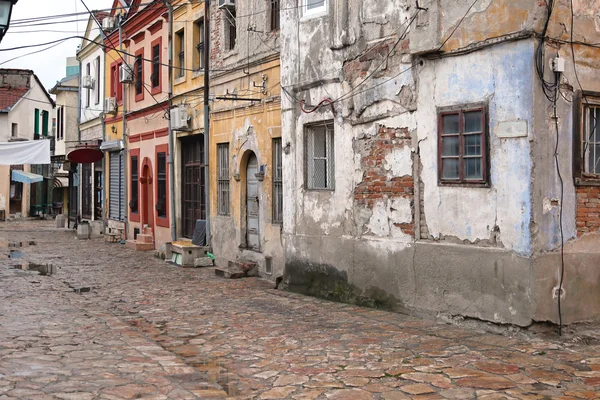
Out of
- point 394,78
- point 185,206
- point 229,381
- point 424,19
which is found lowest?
point 229,381

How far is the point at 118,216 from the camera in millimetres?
26219

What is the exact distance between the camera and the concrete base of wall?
849cm

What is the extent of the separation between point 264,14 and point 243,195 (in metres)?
3.86

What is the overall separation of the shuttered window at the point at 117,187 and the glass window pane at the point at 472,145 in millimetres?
17826

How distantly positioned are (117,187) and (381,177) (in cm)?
1731

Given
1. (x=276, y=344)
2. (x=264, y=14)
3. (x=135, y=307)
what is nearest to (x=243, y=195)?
(x=264, y=14)

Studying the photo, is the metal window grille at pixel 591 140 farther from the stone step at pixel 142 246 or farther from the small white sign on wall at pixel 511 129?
the stone step at pixel 142 246

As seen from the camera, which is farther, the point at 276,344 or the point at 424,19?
the point at 424,19

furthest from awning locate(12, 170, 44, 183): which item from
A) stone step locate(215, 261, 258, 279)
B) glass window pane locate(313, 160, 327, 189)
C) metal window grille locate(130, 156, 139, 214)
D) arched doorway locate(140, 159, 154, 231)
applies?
glass window pane locate(313, 160, 327, 189)

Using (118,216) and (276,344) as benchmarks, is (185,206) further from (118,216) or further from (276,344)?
(276,344)

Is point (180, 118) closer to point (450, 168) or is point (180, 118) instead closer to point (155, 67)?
point (155, 67)

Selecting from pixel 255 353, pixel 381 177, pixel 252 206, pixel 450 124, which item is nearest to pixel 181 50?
pixel 252 206

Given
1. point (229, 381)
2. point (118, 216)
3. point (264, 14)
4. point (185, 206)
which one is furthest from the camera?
point (118, 216)

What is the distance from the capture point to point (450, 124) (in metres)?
9.55
